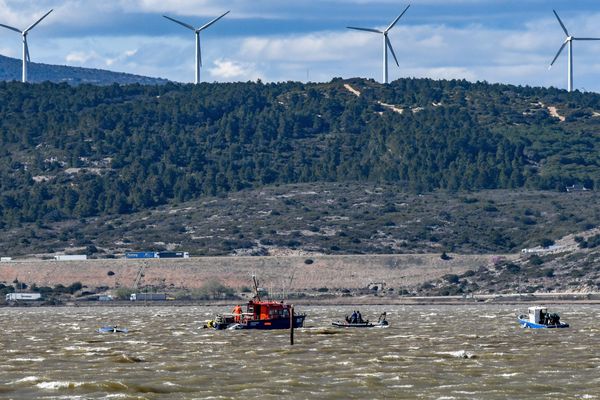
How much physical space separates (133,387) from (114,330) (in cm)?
5956

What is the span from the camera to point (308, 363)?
96.3m

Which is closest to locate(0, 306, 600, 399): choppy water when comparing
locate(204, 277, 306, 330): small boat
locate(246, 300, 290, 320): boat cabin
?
locate(204, 277, 306, 330): small boat

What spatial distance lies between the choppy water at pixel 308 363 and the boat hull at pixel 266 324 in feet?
7.25

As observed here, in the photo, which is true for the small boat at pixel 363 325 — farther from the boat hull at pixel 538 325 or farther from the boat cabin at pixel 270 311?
the boat hull at pixel 538 325

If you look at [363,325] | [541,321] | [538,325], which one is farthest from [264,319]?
[541,321]

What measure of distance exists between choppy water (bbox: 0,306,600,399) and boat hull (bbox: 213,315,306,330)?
7.25 ft

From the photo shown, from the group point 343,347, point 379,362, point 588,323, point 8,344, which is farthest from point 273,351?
point 588,323

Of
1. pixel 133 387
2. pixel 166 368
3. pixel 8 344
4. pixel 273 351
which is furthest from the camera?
pixel 8 344

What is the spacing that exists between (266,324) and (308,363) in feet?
153

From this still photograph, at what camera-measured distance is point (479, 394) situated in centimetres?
7850

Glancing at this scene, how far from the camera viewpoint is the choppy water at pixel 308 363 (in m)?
80.5

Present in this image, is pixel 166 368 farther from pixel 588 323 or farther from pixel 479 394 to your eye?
pixel 588 323

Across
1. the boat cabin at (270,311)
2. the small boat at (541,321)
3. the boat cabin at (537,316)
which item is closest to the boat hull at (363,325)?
the boat cabin at (270,311)

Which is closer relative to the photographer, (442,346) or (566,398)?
(566,398)
